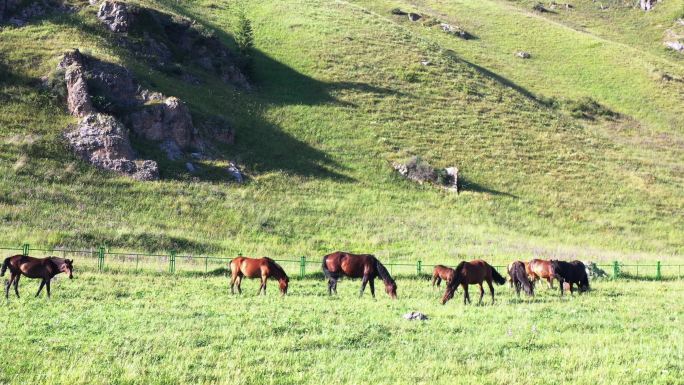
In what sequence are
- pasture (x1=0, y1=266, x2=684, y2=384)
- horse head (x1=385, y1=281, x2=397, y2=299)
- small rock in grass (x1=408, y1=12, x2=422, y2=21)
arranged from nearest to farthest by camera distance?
pasture (x1=0, y1=266, x2=684, y2=384), horse head (x1=385, y1=281, x2=397, y2=299), small rock in grass (x1=408, y1=12, x2=422, y2=21)

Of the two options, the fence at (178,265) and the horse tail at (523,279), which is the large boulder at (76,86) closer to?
the fence at (178,265)

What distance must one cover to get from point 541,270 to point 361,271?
865 cm

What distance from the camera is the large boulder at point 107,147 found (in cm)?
4406

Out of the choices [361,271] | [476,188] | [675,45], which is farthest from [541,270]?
[675,45]

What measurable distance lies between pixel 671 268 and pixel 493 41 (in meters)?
92.1

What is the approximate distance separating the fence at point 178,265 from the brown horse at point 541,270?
4943 millimetres

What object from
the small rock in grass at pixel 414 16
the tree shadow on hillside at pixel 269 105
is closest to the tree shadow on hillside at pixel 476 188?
the tree shadow on hillside at pixel 269 105

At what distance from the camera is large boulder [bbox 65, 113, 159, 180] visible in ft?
145

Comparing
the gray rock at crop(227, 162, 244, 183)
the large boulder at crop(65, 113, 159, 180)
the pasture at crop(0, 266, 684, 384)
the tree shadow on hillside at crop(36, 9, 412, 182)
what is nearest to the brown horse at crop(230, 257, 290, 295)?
the pasture at crop(0, 266, 684, 384)

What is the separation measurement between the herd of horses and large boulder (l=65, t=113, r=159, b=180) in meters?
22.3

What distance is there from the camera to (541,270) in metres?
25.0

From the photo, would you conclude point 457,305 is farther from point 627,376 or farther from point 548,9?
point 548,9

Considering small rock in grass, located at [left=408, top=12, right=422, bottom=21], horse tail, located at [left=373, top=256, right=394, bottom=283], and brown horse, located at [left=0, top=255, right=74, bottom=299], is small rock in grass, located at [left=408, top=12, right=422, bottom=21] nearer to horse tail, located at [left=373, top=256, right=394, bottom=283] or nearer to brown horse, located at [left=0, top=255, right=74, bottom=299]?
horse tail, located at [left=373, top=256, right=394, bottom=283]

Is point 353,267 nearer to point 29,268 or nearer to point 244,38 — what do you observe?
point 29,268
